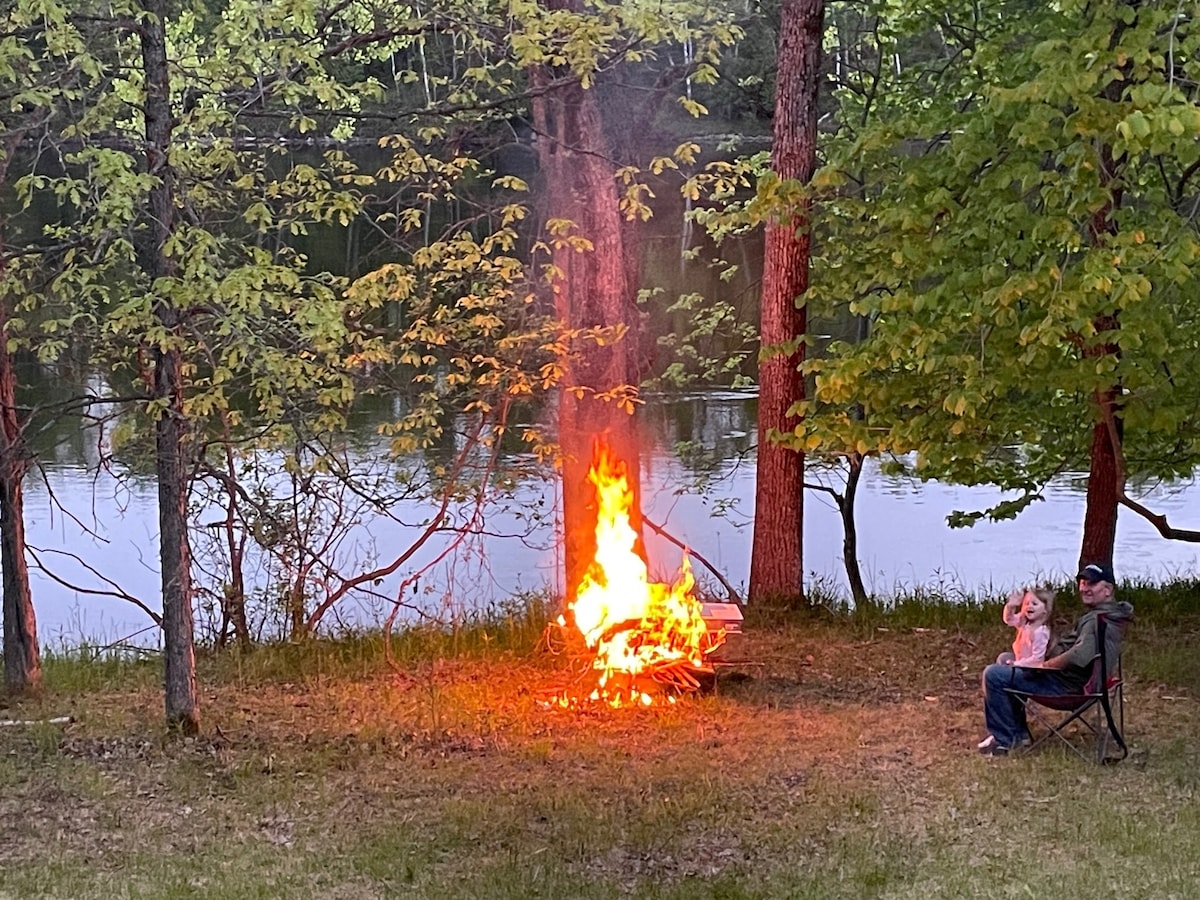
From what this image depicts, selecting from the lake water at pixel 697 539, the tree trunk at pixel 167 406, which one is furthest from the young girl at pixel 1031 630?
the lake water at pixel 697 539

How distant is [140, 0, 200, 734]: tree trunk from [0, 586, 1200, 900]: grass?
0.32m

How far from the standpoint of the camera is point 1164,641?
29.3 ft

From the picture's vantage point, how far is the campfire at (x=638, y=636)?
7551 millimetres

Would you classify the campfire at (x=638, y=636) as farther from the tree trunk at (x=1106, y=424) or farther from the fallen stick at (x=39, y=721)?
the tree trunk at (x=1106, y=424)

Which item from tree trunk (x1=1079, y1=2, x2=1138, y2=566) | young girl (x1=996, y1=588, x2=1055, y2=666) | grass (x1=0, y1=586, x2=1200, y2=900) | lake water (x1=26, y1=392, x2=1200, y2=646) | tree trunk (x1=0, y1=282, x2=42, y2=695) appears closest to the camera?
grass (x1=0, y1=586, x2=1200, y2=900)

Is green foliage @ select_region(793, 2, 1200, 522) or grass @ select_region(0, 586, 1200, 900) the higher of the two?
green foliage @ select_region(793, 2, 1200, 522)

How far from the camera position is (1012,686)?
626 cm

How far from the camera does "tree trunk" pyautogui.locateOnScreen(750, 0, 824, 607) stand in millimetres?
9570

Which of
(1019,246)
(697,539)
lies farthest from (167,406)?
(697,539)

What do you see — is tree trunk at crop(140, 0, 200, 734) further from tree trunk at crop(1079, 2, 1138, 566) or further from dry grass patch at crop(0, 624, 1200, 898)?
tree trunk at crop(1079, 2, 1138, 566)

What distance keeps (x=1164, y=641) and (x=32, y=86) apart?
7318mm

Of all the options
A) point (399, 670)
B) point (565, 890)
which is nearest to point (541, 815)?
point (565, 890)

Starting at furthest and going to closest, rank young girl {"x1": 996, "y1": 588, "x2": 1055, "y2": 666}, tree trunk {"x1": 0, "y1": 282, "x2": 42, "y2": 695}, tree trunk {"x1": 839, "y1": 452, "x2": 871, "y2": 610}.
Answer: tree trunk {"x1": 839, "y1": 452, "x2": 871, "y2": 610}, tree trunk {"x1": 0, "y1": 282, "x2": 42, "y2": 695}, young girl {"x1": 996, "y1": 588, "x2": 1055, "y2": 666}

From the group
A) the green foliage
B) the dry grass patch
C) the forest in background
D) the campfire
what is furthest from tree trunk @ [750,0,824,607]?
the dry grass patch
